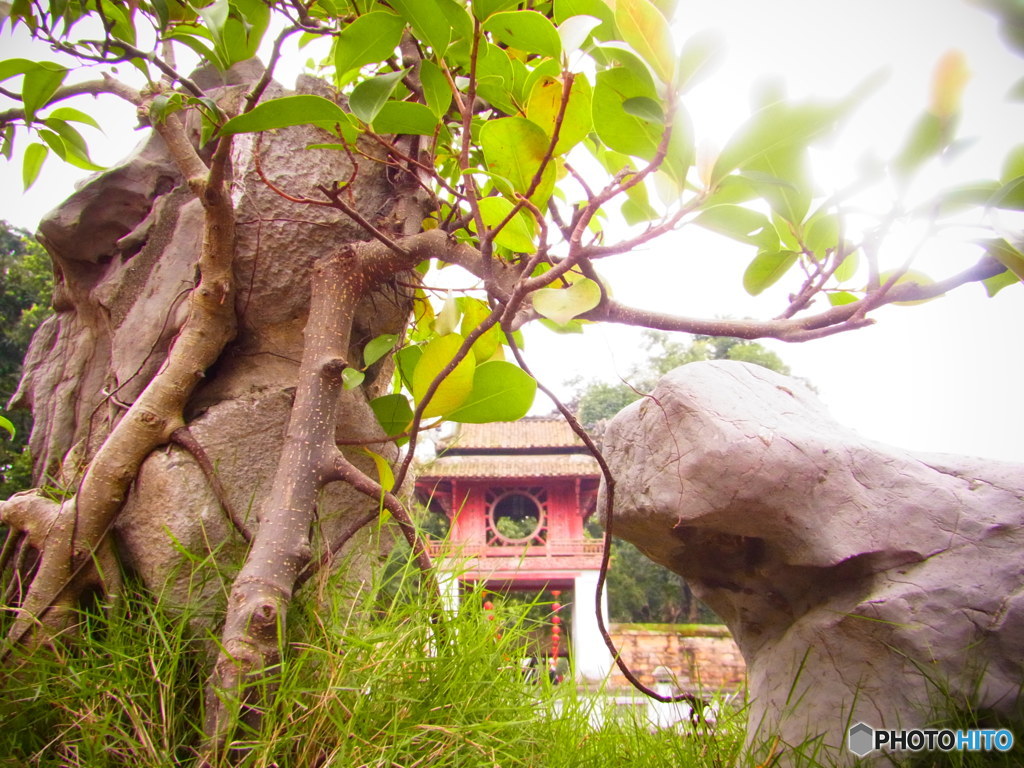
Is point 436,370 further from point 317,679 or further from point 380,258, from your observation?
point 317,679

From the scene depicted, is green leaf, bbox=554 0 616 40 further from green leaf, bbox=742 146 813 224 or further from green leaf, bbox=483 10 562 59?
green leaf, bbox=742 146 813 224

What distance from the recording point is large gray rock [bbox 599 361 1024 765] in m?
0.69

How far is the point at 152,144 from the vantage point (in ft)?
3.49

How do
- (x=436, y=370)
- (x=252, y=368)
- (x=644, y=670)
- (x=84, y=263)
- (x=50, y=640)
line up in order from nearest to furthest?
1. (x=50, y=640)
2. (x=436, y=370)
3. (x=252, y=368)
4. (x=84, y=263)
5. (x=644, y=670)

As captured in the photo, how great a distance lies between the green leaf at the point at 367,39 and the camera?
2.06 feet

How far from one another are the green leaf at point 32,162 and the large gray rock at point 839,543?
0.91 metres

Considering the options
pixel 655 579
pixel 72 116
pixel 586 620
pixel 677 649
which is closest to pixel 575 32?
pixel 72 116

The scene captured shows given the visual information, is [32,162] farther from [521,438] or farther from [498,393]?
[521,438]

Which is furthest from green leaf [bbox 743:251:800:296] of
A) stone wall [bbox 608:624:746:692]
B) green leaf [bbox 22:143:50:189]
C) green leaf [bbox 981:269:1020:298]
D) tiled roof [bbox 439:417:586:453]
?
tiled roof [bbox 439:417:586:453]

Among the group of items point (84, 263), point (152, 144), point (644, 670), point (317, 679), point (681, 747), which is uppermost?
point (152, 144)

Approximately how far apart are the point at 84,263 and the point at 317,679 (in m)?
0.84

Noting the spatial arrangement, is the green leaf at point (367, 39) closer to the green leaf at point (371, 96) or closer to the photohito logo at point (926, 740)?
the green leaf at point (371, 96)

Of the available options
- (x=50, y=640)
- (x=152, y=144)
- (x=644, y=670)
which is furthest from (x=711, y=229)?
(x=644, y=670)

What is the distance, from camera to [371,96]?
61cm
